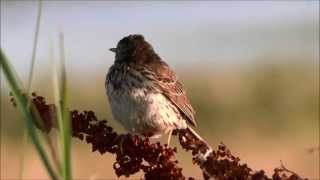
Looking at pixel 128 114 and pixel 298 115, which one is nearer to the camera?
pixel 128 114

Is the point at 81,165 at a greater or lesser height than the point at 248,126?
lesser

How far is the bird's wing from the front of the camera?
8.40 metres

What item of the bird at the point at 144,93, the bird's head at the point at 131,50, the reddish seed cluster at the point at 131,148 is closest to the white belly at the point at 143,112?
the bird at the point at 144,93

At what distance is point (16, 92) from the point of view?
4.47 meters

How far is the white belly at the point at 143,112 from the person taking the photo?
7824mm

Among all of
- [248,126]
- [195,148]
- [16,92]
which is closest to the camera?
[16,92]

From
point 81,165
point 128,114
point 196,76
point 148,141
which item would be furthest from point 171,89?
point 196,76

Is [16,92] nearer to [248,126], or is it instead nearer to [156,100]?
[156,100]

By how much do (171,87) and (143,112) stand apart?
0.71 metres

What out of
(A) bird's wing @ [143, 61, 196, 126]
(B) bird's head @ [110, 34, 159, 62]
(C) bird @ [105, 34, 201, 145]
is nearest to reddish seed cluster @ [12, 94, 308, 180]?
(C) bird @ [105, 34, 201, 145]

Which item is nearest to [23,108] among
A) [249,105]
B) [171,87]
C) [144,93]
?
[144,93]

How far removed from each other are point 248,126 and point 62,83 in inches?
696

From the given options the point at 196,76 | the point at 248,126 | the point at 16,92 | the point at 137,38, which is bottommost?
the point at 16,92

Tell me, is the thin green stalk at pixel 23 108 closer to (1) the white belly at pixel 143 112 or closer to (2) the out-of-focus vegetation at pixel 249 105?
(1) the white belly at pixel 143 112
